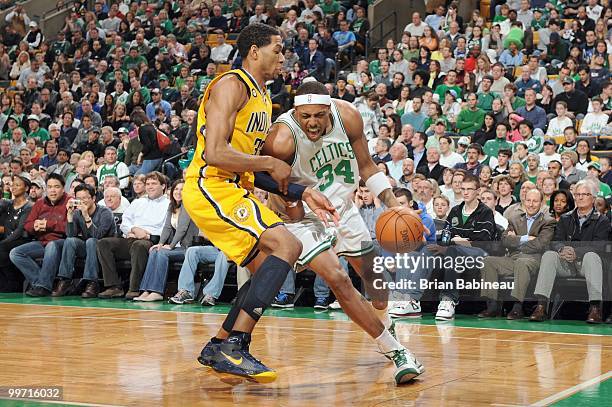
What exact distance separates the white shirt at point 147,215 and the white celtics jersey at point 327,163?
5.30 meters

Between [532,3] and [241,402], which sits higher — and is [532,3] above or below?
above

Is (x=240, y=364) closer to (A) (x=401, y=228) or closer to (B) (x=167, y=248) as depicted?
(A) (x=401, y=228)

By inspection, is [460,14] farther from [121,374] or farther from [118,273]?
[121,374]

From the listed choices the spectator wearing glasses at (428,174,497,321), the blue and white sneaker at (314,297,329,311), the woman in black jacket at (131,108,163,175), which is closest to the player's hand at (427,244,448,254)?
the spectator wearing glasses at (428,174,497,321)

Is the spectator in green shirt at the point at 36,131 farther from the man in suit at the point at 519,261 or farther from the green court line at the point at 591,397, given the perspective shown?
the green court line at the point at 591,397

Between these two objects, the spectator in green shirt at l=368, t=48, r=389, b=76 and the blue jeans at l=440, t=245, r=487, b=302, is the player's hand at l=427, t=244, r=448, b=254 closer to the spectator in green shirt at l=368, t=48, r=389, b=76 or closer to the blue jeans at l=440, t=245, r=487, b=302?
the blue jeans at l=440, t=245, r=487, b=302

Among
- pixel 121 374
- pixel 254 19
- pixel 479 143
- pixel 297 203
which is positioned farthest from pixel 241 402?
pixel 254 19

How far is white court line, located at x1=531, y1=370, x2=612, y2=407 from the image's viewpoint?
4.66 m

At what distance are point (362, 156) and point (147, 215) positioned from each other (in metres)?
5.82

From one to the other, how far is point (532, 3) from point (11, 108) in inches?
412

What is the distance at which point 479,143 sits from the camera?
502 inches

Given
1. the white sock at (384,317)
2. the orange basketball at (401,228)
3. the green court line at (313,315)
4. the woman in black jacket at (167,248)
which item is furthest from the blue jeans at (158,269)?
the orange basketball at (401,228)

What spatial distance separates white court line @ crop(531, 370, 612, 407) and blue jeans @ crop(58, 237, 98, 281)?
6.95 metres

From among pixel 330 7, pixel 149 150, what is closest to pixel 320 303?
pixel 149 150
